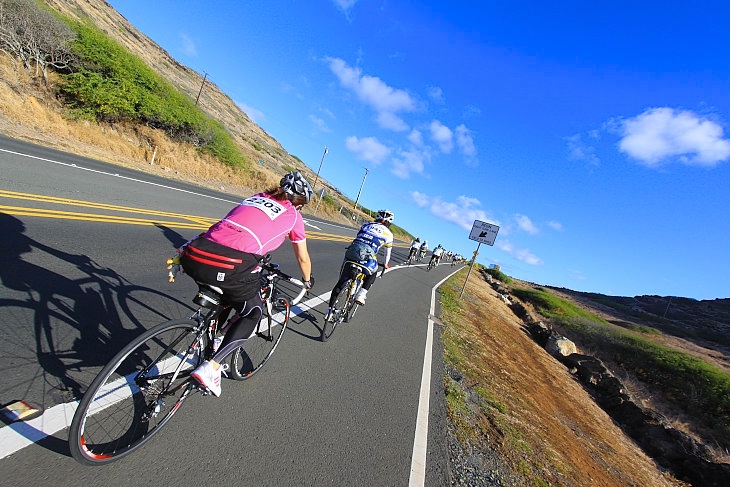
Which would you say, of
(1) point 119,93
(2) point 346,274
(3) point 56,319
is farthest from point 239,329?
(1) point 119,93

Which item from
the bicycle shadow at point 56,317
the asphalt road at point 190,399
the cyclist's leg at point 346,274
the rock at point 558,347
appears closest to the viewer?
the asphalt road at point 190,399

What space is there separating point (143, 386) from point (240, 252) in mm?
1314

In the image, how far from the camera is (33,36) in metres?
22.1

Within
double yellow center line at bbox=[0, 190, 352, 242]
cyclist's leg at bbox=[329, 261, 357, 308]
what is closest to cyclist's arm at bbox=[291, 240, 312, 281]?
cyclist's leg at bbox=[329, 261, 357, 308]

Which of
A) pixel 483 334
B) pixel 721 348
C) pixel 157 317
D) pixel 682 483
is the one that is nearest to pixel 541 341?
pixel 483 334

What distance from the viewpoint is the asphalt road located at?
2666mm

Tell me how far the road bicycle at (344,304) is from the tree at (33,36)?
2821 cm

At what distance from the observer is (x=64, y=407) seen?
2729 millimetres

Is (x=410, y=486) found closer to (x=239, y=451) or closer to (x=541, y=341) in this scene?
(x=239, y=451)

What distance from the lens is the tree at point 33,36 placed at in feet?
70.3

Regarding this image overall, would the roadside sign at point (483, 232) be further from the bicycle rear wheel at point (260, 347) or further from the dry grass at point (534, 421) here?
the bicycle rear wheel at point (260, 347)

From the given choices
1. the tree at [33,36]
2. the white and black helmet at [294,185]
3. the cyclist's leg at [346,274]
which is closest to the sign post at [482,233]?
the cyclist's leg at [346,274]

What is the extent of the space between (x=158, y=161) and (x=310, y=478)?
96.1ft

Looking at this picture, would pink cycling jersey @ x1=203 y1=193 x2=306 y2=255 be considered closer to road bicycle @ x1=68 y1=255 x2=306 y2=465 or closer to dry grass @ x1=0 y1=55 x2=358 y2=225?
road bicycle @ x1=68 y1=255 x2=306 y2=465
